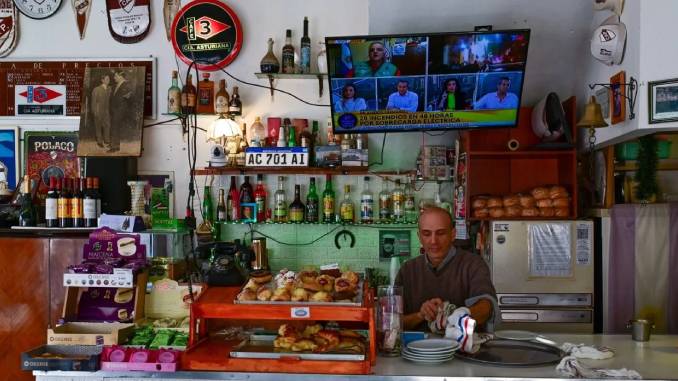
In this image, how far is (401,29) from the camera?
495cm

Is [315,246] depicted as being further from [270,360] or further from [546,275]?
[270,360]

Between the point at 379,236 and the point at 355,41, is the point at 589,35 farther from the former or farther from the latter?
the point at 379,236

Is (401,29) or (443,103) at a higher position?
(401,29)

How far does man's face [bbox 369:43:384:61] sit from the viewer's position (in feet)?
14.8

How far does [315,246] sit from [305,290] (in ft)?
8.90

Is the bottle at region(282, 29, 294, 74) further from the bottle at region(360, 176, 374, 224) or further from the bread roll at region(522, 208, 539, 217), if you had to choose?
the bread roll at region(522, 208, 539, 217)

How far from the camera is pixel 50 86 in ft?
18.2

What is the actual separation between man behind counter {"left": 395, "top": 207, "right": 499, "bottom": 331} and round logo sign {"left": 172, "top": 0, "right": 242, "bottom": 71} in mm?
2690

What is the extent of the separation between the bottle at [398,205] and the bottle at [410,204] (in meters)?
0.03

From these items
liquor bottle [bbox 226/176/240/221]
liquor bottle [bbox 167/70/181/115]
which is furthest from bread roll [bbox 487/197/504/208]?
liquor bottle [bbox 167/70/181/115]

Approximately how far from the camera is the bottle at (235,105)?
5.28 m

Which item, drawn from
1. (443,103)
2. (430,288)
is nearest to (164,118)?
(443,103)

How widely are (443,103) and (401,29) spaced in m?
0.73

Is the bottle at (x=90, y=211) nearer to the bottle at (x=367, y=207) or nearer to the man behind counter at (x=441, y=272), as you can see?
the bottle at (x=367, y=207)
